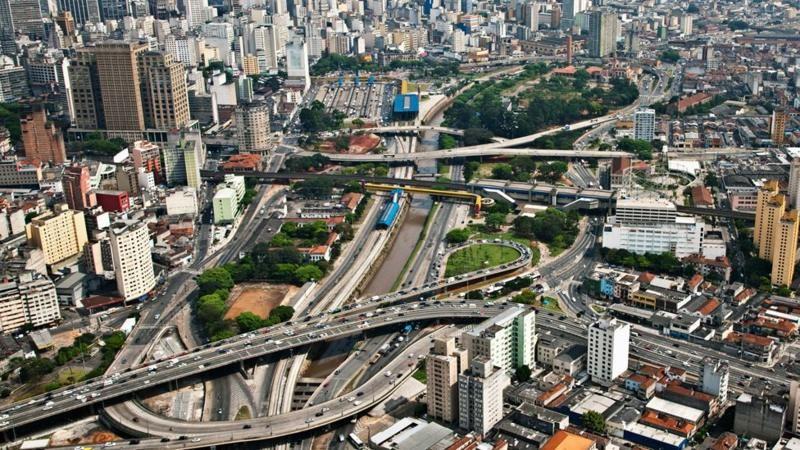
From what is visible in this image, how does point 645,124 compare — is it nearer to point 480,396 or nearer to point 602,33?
point 602,33

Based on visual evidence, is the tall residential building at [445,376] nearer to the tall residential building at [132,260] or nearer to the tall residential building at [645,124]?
the tall residential building at [132,260]

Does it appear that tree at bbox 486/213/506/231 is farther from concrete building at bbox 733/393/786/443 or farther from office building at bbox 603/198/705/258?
concrete building at bbox 733/393/786/443

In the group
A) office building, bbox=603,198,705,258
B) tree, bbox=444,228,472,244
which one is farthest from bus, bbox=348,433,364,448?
office building, bbox=603,198,705,258

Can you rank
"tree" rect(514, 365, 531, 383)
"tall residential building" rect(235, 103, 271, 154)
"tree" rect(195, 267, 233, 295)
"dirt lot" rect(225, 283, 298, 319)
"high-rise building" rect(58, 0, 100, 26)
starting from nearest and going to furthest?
"tree" rect(514, 365, 531, 383) → "dirt lot" rect(225, 283, 298, 319) → "tree" rect(195, 267, 233, 295) → "tall residential building" rect(235, 103, 271, 154) → "high-rise building" rect(58, 0, 100, 26)

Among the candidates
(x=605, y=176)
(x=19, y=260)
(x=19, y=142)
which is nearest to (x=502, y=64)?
(x=605, y=176)

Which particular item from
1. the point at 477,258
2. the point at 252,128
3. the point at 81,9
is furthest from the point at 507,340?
the point at 81,9

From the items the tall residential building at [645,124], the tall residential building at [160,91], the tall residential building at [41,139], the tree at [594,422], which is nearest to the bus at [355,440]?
the tree at [594,422]
